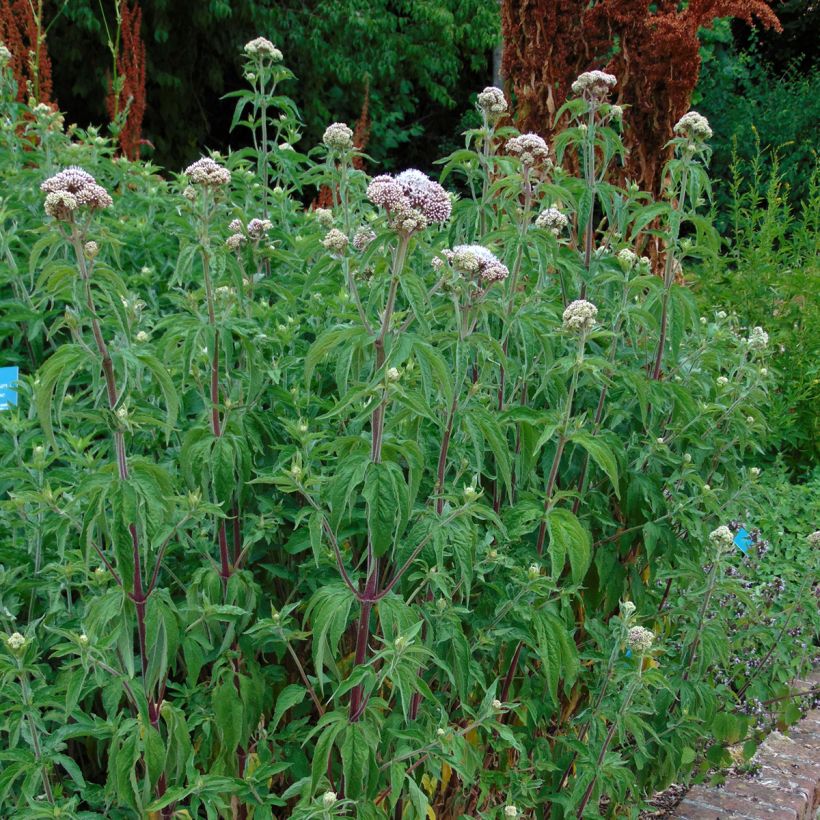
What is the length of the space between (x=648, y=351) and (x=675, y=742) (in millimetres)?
1207

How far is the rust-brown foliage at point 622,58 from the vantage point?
4762mm

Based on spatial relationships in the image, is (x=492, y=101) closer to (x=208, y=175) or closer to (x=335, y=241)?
(x=335, y=241)

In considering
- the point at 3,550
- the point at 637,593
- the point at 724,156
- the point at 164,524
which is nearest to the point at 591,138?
the point at 637,593

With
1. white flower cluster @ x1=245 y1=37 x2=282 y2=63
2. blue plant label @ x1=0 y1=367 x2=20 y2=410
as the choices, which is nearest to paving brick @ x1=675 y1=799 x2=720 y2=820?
blue plant label @ x1=0 y1=367 x2=20 y2=410

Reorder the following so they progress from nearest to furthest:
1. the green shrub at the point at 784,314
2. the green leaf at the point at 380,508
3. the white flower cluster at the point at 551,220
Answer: the green leaf at the point at 380,508
the white flower cluster at the point at 551,220
the green shrub at the point at 784,314

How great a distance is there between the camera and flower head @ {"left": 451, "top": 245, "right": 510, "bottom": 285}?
1.95m

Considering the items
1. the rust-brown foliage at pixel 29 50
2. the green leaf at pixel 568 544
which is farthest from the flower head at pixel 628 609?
the rust-brown foliage at pixel 29 50

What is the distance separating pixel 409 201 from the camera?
6.06ft

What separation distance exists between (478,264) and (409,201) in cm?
21

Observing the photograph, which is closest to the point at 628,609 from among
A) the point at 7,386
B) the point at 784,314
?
the point at 7,386

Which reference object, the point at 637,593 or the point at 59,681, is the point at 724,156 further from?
the point at 59,681

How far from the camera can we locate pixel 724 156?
13367mm

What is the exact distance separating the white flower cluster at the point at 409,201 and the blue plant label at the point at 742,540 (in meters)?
2.34

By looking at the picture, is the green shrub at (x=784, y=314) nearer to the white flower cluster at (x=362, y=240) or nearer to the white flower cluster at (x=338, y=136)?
the white flower cluster at (x=338, y=136)
